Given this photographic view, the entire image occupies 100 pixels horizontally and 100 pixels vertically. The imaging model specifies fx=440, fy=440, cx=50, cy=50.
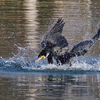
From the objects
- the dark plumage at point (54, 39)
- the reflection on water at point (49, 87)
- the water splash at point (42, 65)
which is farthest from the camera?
the dark plumage at point (54, 39)

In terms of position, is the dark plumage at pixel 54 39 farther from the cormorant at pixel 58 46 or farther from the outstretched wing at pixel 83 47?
the outstretched wing at pixel 83 47

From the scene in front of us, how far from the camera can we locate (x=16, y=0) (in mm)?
24156

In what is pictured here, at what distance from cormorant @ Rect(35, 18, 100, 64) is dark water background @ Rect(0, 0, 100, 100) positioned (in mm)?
236

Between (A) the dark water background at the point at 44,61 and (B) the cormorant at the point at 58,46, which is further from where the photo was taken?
(B) the cormorant at the point at 58,46

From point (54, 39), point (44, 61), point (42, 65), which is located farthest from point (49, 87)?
point (44, 61)

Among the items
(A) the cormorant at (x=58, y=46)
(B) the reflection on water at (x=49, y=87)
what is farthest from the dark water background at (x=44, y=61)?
(A) the cormorant at (x=58, y=46)

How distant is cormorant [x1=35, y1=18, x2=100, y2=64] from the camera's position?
9.70 m

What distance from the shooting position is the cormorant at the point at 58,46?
9.70m

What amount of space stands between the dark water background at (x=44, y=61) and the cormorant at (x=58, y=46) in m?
0.24

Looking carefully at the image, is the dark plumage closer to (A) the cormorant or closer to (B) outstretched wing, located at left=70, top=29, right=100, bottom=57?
(A) the cormorant

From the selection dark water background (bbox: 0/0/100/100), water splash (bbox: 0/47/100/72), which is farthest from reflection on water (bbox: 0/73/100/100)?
water splash (bbox: 0/47/100/72)

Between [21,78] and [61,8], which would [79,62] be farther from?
[61,8]

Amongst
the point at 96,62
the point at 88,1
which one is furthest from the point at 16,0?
the point at 96,62

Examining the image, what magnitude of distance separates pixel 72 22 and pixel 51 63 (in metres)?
6.32
